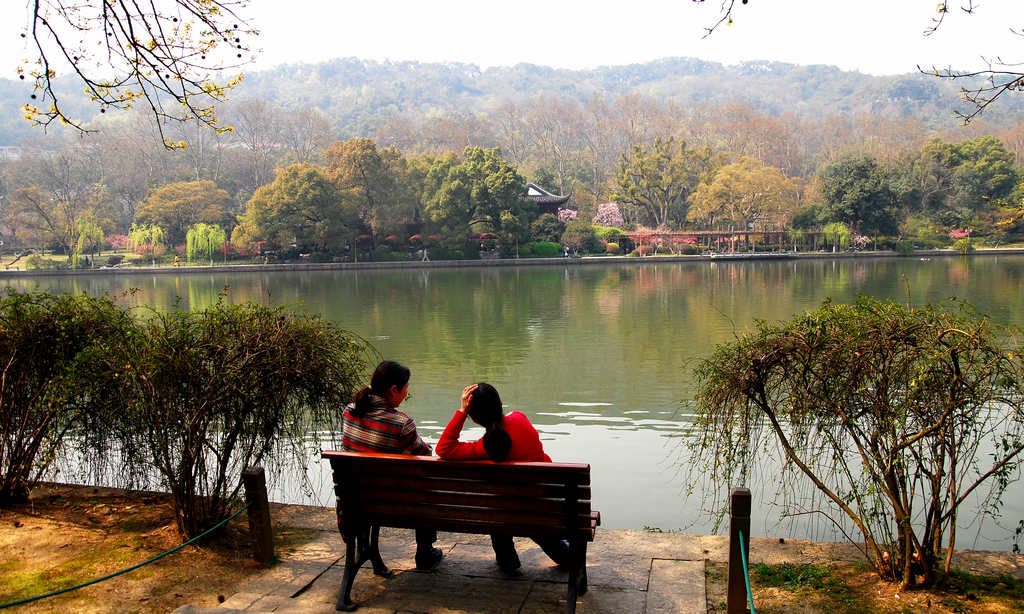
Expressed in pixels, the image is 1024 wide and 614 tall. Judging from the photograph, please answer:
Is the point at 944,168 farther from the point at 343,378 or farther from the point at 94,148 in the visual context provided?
the point at 94,148

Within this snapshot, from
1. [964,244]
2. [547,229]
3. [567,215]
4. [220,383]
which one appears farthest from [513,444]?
[567,215]

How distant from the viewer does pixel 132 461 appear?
4.15m

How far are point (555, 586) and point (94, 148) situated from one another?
6568 cm

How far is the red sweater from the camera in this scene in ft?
9.44

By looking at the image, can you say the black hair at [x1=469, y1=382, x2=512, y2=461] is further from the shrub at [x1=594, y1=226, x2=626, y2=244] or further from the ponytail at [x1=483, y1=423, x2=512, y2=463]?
the shrub at [x1=594, y1=226, x2=626, y2=244]

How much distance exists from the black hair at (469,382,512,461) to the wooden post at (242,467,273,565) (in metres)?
1.03

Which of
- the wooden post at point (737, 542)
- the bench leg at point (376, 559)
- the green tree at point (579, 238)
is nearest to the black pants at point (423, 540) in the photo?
the bench leg at point (376, 559)

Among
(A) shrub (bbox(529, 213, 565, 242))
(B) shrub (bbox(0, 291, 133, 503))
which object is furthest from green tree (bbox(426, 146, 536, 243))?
(B) shrub (bbox(0, 291, 133, 503))

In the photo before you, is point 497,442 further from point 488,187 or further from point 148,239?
point 148,239

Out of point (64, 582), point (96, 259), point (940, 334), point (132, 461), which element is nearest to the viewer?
point (940, 334)

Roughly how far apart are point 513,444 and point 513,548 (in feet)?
1.74

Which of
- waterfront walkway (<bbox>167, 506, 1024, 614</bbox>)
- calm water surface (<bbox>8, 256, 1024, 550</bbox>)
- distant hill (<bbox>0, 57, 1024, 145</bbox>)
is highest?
distant hill (<bbox>0, 57, 1024, 145</bbox>)

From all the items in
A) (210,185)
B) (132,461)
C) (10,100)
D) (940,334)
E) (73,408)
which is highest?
(10,100)

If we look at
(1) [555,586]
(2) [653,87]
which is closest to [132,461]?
(1) [555,586]
